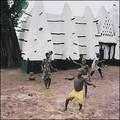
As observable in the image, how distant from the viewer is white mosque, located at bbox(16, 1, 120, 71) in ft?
82.6

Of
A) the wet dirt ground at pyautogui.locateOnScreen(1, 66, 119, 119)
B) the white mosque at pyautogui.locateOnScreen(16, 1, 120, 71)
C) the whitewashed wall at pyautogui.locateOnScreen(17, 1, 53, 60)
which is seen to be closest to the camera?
the wet dirt ground at pyautogui.locateOnScreen(1, 66, 119, 119)

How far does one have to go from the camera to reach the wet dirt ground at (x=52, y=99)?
15.8m

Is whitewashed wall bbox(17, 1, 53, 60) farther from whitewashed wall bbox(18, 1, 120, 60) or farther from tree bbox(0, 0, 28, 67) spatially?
tree bbox(0, 0, 28, 67)

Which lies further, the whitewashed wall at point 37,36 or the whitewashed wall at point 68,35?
the whitewashed wall at point 68,35

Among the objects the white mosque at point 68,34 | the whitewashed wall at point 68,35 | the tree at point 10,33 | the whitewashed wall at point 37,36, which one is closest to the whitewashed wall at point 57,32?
the white mosque at point 68,34

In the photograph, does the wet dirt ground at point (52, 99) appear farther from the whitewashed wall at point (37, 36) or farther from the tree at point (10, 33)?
the tree at point (10, 33)

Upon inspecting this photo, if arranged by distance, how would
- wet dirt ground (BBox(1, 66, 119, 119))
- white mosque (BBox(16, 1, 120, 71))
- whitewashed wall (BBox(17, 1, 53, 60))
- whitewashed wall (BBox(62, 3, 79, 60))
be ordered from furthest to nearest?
1. whitewashed wall (BBox(62, 3, 79, 60))
2. white mosque (BBox(16, 1, 120, 71))
3. whitewashed wall (BBox(17, 1, 53, 60))
4. wet dirt ground (BBox(1, 66, 119, 119))

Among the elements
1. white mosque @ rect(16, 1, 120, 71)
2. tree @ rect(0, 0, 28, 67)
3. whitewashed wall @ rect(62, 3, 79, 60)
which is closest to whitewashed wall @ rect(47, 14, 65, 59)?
white mosque @ rect(16, 1, 120, 71)

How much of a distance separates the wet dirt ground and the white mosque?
8.81 ft

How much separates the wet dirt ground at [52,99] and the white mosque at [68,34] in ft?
8.81

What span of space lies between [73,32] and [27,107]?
10612 mm

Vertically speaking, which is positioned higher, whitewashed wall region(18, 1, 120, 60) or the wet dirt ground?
whitewashed wall region(18, 1, 120, 60)

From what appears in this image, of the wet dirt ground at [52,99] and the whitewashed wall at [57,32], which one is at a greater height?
the whitewashed wall at [57,32]

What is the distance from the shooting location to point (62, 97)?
59.5ft
